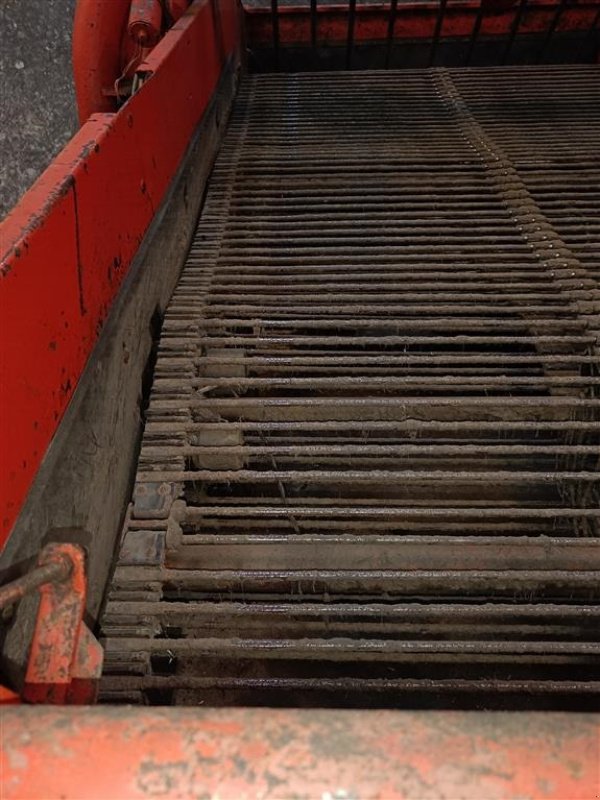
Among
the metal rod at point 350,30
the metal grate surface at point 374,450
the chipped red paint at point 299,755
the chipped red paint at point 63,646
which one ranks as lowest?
the metal grate surface at point 374,450

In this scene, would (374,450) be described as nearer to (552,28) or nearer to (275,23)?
(275,23)

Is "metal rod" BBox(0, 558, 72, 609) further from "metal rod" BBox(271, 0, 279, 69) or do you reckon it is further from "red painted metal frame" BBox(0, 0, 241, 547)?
"metal rod" BBox(271, 0, 279, 69)

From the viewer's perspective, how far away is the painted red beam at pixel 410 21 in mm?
3631

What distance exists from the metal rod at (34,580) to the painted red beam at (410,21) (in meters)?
3.74

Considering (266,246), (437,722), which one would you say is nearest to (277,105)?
(266,246)

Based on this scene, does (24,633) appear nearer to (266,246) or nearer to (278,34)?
(266,246)

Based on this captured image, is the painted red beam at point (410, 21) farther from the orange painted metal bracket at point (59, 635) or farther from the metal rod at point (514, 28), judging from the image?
the orange painted metal bracket at point (59, 635)

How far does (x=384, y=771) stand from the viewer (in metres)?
0.60

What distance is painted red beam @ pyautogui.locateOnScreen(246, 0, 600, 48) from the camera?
3631mm

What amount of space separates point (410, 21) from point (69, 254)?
3.43 m

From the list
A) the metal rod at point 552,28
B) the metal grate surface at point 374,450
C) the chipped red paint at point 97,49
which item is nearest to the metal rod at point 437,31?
the metal rod at point 552,28

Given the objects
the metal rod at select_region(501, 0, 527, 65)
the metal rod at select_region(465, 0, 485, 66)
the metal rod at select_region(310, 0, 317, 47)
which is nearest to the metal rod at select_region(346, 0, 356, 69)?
the metal rod at select_region(310, 0, 317, 47)

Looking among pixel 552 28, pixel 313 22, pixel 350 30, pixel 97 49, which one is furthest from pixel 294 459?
pixel 552 28

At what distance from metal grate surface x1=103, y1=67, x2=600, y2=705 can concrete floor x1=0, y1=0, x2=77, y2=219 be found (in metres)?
2.17
